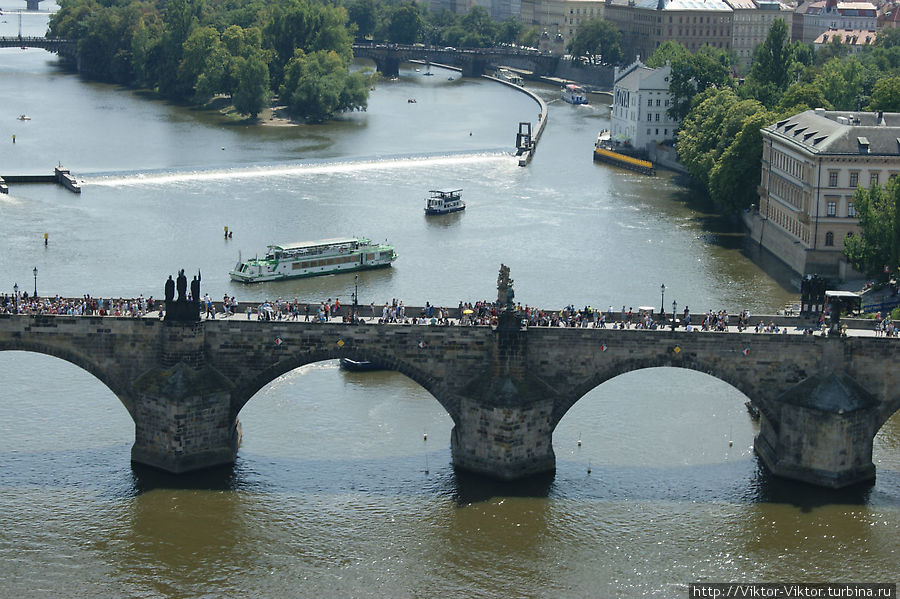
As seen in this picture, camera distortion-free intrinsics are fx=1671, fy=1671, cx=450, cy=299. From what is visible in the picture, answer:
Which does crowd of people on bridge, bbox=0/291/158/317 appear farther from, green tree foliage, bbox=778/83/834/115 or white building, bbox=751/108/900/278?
green tree foliage, bbox=778/83/834/115

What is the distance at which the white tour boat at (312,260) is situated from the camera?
11625 cm

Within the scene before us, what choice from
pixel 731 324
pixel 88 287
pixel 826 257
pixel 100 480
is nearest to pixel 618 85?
pixel 826 257

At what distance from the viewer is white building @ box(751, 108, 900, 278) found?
114688mm

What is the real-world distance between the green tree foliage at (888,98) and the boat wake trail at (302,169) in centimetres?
4586

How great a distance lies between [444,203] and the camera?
143625mm

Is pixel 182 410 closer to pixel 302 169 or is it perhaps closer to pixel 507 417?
pixel 507 417

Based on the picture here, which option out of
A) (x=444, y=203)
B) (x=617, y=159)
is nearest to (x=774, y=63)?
(x=617, y=159)

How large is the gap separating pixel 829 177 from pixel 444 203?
3886 centimetres

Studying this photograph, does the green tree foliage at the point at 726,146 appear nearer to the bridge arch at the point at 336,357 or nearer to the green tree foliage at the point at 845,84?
the green tree foliage at the point at 845,84

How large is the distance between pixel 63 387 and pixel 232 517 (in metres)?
18.7

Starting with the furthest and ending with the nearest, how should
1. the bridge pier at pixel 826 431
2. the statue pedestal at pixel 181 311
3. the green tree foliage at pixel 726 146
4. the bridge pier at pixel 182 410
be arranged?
the green tree foliage at pixel 726 146 → the statue pedestal at pixel 181 311 → the bridge pier at pixel 182 410 → the bridge pier at pixel 826 431

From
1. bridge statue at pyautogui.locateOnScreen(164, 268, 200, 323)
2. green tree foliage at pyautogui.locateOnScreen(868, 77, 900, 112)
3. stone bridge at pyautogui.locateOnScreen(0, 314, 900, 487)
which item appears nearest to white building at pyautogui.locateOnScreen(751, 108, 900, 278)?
green tree foliage at pyautogui.locateOnScreen(868, 77, 900, 112)

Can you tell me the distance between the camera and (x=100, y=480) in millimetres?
74125

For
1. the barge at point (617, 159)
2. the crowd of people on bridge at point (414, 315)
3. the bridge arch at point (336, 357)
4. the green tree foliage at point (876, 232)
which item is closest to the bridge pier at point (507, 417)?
the bridge arch at point (336, 357)
